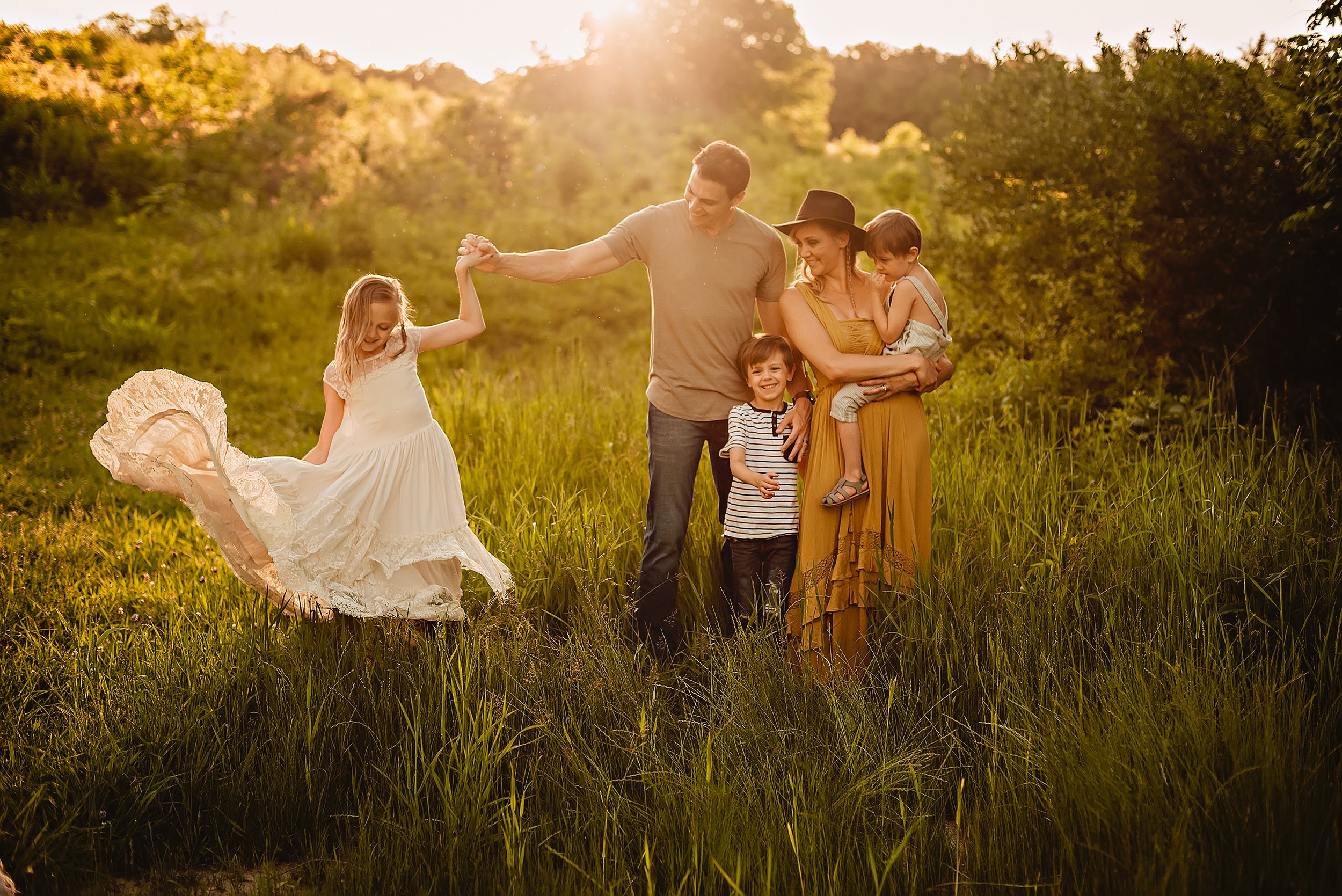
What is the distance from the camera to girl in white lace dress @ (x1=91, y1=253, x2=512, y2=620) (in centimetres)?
360

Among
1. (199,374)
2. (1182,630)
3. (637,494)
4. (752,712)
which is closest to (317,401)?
(199,374)

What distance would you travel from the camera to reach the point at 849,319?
377 centimetres

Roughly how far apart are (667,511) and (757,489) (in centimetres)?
48

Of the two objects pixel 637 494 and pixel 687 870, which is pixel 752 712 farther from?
pixel 637 494

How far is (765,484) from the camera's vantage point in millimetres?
3727

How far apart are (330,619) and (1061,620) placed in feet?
10.0

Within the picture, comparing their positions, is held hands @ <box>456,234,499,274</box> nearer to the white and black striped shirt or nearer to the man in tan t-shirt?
the man in tan t-shirt

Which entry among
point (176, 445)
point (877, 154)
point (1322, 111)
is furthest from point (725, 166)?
point (877, 154)

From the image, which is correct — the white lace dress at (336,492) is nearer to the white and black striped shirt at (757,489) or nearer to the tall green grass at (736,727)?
the tall green grass at (736,727)

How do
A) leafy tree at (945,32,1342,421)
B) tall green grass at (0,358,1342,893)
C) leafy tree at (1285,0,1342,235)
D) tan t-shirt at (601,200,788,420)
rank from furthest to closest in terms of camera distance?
leafy tree at (945,32,1342,421) < leafy tree at (1285,0,1342,235) < tan t-shirt at (601,200,788,420) < tall green grass at (0,358,1342,893)

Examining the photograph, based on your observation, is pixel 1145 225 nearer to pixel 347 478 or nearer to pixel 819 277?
pixel 819 277

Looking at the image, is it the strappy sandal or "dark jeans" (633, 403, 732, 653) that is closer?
the strappy sandal

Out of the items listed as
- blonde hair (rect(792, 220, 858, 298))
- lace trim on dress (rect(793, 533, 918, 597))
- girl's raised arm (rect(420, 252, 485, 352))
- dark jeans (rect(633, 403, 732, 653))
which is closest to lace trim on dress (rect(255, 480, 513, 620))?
dark jeans (rect(633, 403, 732, 653))

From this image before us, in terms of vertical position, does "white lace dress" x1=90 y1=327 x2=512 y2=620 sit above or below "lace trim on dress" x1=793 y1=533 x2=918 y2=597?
above
